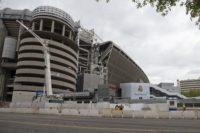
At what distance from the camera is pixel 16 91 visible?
284ft

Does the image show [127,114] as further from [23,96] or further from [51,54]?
[51,54]

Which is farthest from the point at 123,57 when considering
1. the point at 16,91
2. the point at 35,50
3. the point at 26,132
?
the point at 26,132

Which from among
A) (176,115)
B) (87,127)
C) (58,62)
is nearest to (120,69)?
(58,62)

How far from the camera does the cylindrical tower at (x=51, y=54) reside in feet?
303

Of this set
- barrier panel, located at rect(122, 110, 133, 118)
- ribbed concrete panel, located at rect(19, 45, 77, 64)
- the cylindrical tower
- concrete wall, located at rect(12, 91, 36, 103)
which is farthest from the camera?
ribbed concrete panel, located at rect(19, 45, 77, 64)

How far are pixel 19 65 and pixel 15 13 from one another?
36.7 metres

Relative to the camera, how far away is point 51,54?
97438mm

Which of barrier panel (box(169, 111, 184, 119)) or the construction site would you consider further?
the construction site

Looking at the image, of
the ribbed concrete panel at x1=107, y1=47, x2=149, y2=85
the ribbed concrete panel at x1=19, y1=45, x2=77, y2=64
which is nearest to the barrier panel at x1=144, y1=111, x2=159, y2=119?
the ribbed concrete panel at x1=19, y1=45, x2=77, y2=64

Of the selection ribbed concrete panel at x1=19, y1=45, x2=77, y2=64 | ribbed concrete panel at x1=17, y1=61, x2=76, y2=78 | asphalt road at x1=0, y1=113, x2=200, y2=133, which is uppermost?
ribbed concrete panel at x1=19, y1=45, x2=77, y2=64

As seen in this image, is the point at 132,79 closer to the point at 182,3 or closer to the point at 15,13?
the point at 15,13

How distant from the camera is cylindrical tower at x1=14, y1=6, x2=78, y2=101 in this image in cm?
9225

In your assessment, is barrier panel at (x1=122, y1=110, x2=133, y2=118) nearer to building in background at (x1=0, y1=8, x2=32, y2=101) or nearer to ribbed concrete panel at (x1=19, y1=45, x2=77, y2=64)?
ribbed concrete panel at (x1=19, y1=45, x2=77, y2=64)

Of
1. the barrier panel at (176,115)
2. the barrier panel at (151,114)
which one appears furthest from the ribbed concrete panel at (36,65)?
the barrier panel at (176,115)
